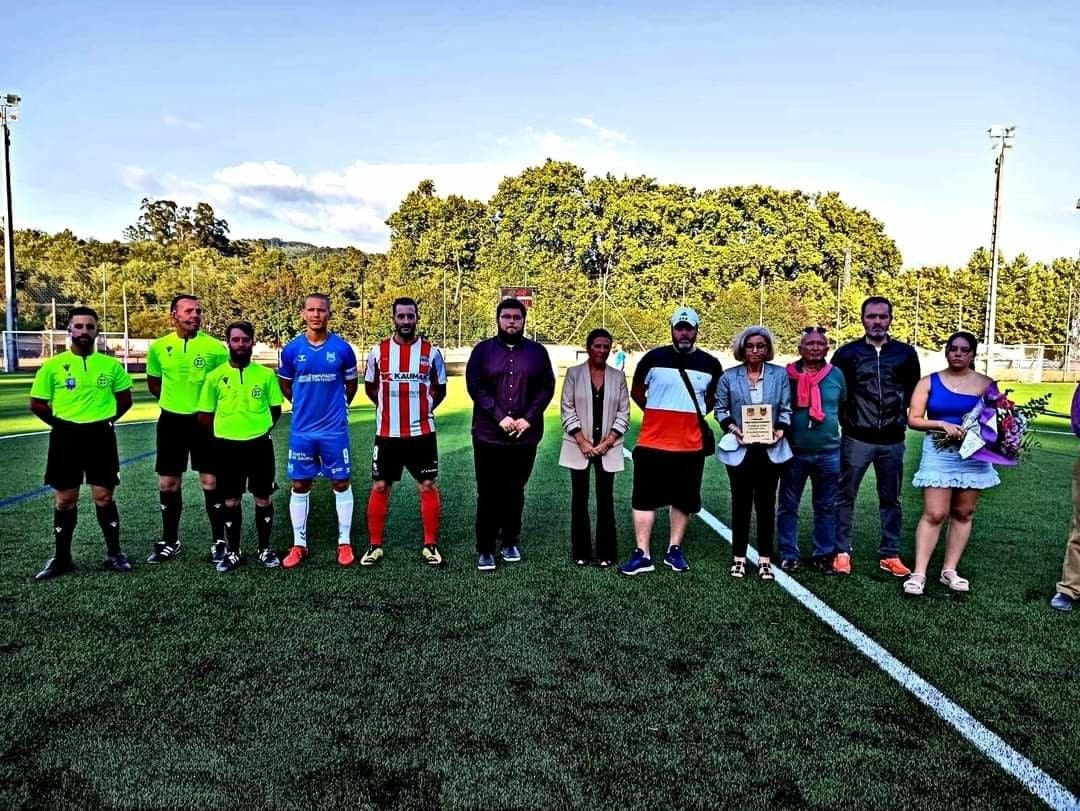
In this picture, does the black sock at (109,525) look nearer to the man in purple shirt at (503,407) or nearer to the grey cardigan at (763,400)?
the man in purple shirt at (503,407)

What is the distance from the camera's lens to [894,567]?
18.1 ft

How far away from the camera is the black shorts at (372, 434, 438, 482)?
5582 mm

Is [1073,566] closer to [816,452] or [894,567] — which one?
[894,567]

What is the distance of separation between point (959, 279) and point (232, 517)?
177 ft

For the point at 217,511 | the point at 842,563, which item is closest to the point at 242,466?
the point at 217,511

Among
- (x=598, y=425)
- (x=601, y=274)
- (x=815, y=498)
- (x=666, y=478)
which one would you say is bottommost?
(x=815, y=498)

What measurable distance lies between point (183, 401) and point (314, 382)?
990 mm

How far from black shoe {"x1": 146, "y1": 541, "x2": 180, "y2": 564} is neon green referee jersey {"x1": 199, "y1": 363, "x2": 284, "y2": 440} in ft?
3.26

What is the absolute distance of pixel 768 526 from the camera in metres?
5.34

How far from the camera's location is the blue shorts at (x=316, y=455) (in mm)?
5512

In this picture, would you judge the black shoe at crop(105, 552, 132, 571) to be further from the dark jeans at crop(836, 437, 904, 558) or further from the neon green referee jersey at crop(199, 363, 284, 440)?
the dark jeans at crop(836, 437, 904, 558)

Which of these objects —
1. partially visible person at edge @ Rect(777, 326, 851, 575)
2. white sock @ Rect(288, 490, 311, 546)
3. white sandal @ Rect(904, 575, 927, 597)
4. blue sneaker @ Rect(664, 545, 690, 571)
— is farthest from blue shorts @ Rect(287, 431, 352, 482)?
white sandal @ Rect(904, 575, 927, 597)

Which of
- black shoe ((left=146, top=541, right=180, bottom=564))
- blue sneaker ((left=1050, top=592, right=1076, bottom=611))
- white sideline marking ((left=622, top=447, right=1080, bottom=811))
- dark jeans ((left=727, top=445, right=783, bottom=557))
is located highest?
dark jeans ((left=727, top=445, right=783, bottom=557))

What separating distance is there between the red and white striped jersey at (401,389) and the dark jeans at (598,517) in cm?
115
